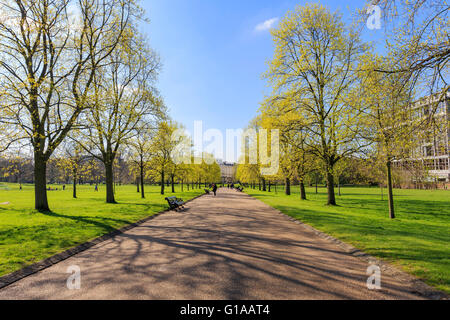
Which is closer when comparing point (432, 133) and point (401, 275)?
point (401, 275)

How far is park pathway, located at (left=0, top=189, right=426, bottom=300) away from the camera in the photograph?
4.04m

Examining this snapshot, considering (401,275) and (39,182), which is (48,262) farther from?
(39,182)

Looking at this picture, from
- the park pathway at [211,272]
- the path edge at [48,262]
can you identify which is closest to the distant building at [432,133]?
the park pathway at [211,272]

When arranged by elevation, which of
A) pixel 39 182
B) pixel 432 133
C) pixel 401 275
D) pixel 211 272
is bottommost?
pixel 401 275

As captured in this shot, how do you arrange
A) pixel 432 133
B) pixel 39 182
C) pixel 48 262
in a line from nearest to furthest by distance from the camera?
pixel 48 262
pixel 432 133
pixel 39 182

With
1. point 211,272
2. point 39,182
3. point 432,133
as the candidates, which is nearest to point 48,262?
point 211,272

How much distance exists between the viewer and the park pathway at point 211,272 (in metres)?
4.04

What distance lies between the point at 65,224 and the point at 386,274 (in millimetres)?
11595

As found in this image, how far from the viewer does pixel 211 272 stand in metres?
4.93

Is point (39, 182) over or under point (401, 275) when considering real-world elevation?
over

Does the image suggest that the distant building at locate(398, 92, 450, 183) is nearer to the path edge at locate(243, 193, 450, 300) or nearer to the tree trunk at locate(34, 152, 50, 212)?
the path edge at locate(243, 193, 450, 300)

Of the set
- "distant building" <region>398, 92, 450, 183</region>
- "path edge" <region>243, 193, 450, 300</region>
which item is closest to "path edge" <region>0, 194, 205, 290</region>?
"path edge" <region>243, 193, 450, 300</region>

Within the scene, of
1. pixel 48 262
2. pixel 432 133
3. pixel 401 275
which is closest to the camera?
pixel 401 275

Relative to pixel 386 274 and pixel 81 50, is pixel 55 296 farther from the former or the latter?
pixel 81 50
